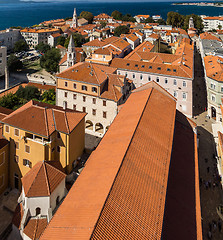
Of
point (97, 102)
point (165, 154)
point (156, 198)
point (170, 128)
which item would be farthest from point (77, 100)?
point (156, 198)

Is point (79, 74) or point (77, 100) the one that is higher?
point (79, 74)

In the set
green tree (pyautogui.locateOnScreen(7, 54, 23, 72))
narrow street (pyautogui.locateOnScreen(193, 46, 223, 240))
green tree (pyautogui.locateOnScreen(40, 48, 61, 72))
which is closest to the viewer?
narrow street (pyautogui.locateOnScreen(193, 46, 223, 240))

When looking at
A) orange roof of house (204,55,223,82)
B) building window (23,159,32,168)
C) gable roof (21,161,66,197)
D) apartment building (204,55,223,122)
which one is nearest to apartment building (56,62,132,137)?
building window (23,159,32,168)

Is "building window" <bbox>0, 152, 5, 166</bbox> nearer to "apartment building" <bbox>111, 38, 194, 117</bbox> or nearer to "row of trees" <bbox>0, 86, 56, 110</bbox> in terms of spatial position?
"row of trees" <bbox>0, 86, 56, 110</bbox>

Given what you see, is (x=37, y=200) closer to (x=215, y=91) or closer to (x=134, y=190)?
(x=134, y=190)

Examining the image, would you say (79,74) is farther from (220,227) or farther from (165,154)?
(220,227)
